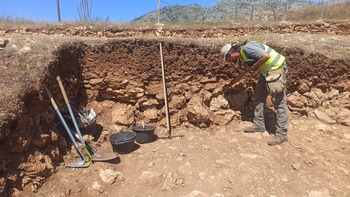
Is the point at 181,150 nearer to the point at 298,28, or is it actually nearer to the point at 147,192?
the point at 147,192

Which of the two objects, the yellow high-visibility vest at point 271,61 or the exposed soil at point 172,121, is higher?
the yellow high-visibility vest at point 271,61

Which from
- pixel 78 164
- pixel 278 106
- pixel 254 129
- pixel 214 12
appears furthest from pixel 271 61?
pixel 214 12

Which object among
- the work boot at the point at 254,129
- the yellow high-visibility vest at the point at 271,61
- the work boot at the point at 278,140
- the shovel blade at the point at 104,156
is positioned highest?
the yellow high-visibility vest at the point at 271,61

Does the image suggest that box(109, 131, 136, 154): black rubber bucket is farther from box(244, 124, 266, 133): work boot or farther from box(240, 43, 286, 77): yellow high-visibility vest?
box(240, 43, 286, 77): yellow high-visibility vest

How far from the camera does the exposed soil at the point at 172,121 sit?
3234mm

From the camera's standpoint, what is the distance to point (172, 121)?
15.9 ft

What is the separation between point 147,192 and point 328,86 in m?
3.67

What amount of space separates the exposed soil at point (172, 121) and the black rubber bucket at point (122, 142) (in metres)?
0.10

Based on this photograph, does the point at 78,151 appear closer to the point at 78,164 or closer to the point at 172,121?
the point at 78,164

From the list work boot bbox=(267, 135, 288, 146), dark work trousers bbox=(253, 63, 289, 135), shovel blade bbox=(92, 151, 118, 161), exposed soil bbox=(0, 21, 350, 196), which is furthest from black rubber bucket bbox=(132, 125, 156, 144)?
work boot bbox=(267, 135, 288, 146)

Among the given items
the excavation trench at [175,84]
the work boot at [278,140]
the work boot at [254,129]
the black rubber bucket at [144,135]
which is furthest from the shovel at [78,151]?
the work boot at [278,140]

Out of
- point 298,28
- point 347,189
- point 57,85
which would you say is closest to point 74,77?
point 57,85

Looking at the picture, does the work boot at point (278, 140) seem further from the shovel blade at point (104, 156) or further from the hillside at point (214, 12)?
the hillside at point (214, 12)

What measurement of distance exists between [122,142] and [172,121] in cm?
117
